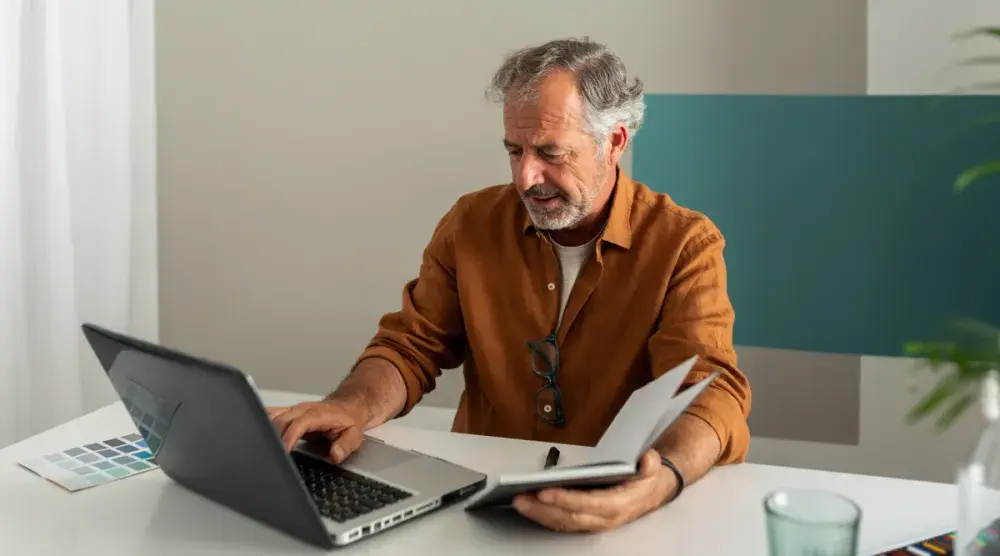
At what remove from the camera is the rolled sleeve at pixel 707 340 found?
146cm

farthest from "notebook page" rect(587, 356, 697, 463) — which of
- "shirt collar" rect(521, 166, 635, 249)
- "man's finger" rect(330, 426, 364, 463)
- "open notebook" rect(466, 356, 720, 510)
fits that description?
"shirt collar" rect(521, 166, 635, 249)

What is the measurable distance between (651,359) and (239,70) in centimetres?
172

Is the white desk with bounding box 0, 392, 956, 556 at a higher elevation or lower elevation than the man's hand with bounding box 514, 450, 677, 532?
lower

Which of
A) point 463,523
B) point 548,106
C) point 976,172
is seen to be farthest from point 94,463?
point 976,172

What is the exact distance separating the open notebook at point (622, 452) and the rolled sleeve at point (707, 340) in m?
0.25

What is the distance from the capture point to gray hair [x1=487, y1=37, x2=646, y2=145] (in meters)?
1.72

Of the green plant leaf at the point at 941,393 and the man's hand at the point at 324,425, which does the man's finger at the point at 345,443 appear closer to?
the man's hand at the point at 324,425

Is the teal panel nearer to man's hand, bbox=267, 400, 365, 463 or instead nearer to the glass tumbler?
man's hand, bbox=267, 400, 365, 463

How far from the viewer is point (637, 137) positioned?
2387 millimetres

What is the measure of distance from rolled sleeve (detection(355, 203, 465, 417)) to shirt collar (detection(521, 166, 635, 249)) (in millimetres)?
163

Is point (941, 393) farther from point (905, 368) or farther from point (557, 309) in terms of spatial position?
point (905, 368)

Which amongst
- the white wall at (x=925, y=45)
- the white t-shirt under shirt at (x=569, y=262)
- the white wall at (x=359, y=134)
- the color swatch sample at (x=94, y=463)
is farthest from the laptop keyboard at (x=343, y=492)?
the white wall at (x=925, y=45)

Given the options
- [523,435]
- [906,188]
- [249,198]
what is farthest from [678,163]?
[249,198]

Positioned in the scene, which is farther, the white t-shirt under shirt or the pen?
the white t-shirt under shirt
